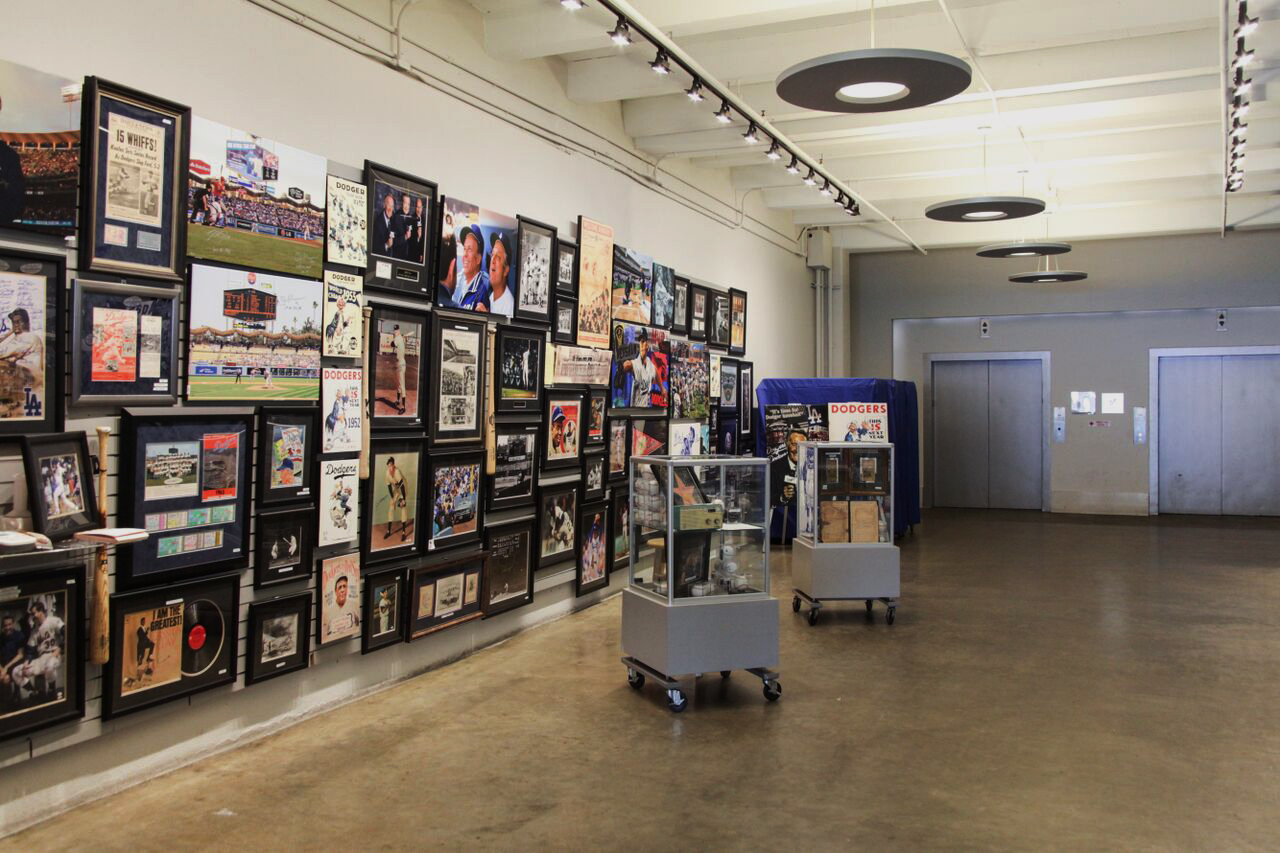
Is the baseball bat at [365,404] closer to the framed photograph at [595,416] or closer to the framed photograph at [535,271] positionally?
the framed photograph at [535,271]

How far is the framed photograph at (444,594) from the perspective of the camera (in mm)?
5789

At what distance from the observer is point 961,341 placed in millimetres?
15383

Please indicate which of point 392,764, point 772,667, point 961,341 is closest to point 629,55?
point 772,667

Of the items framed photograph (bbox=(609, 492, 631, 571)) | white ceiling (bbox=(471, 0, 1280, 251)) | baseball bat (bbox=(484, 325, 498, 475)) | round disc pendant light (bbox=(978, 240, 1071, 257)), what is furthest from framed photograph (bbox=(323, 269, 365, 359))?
round disc pendant light (bbox=(978, 240, 1071, 257))

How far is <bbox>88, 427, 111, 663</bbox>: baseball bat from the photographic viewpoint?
12.6 ft

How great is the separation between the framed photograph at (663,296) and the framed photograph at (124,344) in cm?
518

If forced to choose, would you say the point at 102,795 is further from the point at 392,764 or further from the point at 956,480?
the point at 956,480

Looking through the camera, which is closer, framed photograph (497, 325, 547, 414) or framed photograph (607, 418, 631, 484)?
framed photograph (497, 325, 547, 414)

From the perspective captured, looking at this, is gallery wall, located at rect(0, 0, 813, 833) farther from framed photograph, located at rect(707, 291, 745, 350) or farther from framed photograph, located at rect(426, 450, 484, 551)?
framed photograph, located at rect(707, 291, 745, 350)

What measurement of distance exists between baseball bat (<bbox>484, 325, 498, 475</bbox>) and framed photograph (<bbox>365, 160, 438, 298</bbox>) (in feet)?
2.41

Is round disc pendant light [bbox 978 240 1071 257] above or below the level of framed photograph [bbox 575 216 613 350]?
above

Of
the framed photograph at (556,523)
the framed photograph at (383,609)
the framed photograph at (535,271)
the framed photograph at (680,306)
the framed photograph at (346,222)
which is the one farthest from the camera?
the framed photograph at (680,306)

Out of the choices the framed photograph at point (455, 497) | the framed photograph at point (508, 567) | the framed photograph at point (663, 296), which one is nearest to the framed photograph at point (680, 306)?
the framed photograph at point (663, 296)

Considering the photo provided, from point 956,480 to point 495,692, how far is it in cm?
1160
